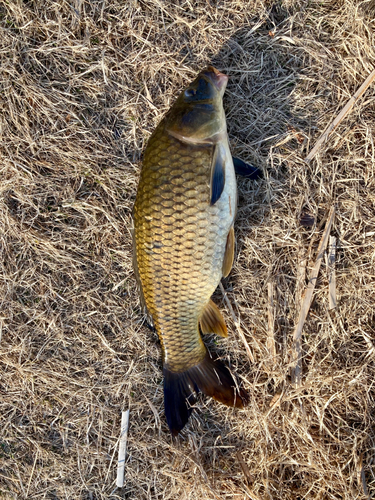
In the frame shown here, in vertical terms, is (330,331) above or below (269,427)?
above

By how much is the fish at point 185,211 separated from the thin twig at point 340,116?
2.15 ft

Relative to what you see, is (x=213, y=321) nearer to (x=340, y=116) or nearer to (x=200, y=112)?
(x=200, y=112)

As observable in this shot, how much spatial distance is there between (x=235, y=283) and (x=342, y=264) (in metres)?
0.70

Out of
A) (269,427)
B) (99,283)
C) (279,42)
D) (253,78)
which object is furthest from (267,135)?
(269,427)

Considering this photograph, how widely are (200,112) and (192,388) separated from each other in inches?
62.9

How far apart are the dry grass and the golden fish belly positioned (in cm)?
44

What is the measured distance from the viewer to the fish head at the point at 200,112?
175 centimetres

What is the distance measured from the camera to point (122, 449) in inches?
91.0

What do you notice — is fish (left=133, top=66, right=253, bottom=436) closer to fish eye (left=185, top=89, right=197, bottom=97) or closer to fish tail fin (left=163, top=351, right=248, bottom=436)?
fish eye (left=185, top=89, right=197, bottom=97)

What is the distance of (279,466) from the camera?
2213 mm

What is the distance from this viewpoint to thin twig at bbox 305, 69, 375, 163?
6.91 feet

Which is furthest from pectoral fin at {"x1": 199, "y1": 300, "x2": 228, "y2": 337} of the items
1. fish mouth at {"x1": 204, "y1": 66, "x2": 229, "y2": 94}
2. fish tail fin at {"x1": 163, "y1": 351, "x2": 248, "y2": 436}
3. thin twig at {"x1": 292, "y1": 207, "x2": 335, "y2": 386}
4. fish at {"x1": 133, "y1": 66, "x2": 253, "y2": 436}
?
fish mouth at {"x1": 204, "y1": 66, "x2": 229, "y2": 94}

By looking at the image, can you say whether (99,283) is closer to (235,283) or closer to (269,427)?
(235,283)

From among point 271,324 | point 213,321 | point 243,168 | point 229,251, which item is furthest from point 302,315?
point 243,168
